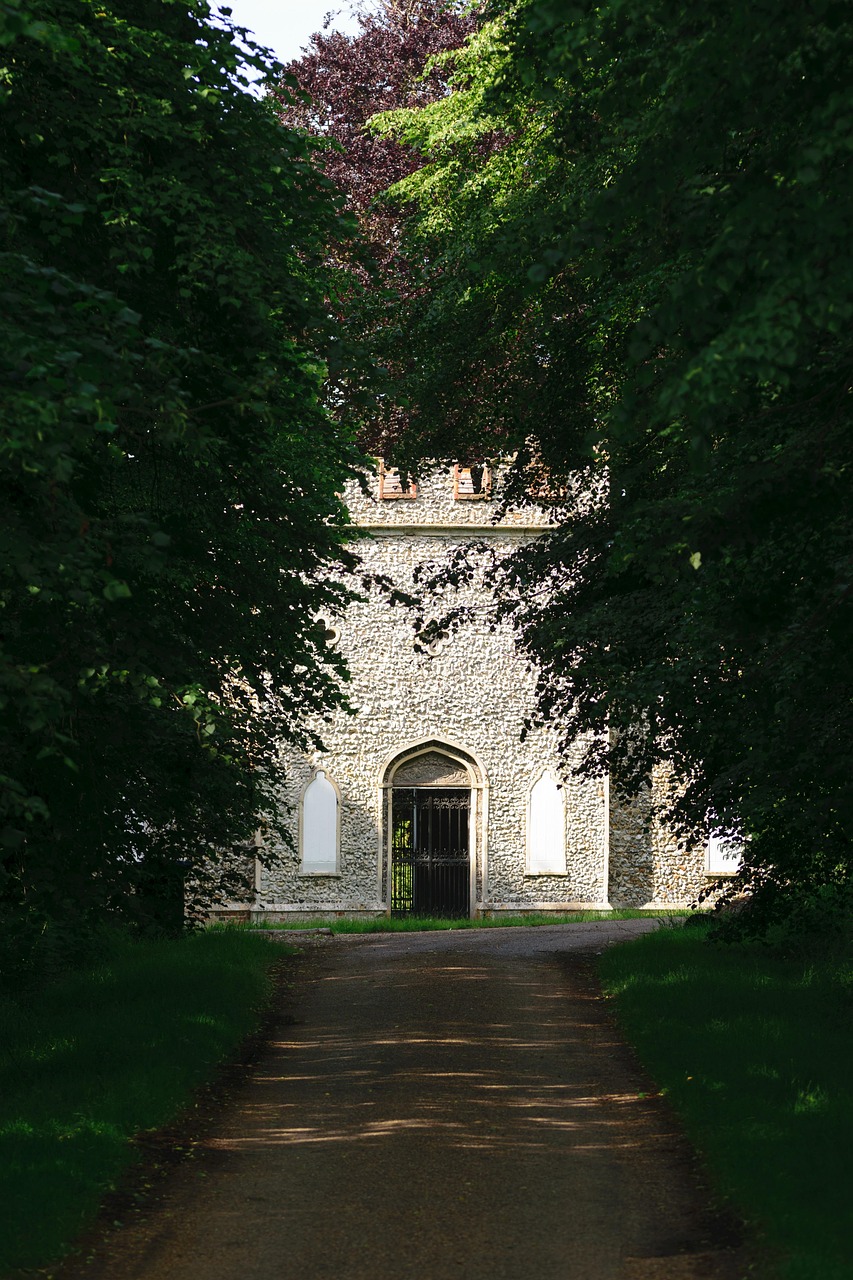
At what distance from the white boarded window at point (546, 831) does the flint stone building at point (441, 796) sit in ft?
0.07

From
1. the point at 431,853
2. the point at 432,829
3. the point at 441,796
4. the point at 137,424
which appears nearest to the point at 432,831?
the point at 432,829

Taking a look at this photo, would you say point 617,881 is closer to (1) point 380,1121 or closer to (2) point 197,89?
(1) point 380,1121

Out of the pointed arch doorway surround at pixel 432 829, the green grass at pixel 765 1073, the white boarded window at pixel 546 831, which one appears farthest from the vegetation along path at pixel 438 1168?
the pointed arch doorway surround at pixel 432 829

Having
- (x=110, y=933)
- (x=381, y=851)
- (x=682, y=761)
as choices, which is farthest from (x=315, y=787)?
(x=682, y=761)

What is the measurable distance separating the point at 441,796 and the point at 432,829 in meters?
0.62

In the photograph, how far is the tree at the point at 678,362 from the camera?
17.7ft

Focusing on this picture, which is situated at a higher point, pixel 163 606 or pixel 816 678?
pixel 163 606

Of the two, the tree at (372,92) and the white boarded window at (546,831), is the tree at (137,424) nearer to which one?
the tree at (372,92)

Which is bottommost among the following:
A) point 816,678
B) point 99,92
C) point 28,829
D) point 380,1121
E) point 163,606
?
point 380,1121

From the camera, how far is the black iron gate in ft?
84.4

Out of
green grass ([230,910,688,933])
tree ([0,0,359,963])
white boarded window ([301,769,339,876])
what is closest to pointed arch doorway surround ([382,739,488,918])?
green grass ([230,910,688,933])

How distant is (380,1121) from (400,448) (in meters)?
7.18

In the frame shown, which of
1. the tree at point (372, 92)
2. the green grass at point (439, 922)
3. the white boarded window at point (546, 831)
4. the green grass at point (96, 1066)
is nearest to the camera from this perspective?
the green grass at point (96, 1066)

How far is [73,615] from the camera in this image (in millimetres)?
7652
